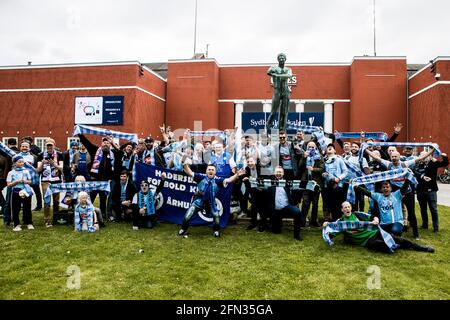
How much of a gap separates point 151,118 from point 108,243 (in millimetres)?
24176

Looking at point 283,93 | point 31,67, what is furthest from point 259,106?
point 283,93

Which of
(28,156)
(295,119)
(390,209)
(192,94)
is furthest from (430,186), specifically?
(192,94)

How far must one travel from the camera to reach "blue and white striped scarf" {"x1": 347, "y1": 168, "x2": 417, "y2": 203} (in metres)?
6.99

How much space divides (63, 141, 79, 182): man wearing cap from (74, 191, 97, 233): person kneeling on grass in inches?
57.1

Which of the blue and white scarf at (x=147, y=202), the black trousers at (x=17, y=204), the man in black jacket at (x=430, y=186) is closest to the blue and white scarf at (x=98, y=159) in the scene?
the blue and white scarf at (x=147, y=202)

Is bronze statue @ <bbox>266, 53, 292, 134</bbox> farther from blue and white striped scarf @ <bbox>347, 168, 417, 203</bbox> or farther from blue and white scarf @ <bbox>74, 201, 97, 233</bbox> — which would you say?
blue and white scarf @ <bbox>74, 201, 97, 233</bbox>

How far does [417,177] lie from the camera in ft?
26.3

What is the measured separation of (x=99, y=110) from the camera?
27406 mm

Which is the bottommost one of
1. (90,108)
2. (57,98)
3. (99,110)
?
(99,110)

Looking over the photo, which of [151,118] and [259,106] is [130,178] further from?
[259,106]

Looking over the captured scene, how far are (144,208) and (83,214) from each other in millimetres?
1377

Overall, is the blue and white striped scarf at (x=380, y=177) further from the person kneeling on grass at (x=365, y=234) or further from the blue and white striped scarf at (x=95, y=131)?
the blue and white striped scarf at (x=95, y=131)

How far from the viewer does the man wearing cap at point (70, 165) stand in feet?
28.9

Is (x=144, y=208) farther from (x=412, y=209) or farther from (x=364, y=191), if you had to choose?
(x=412, y=209)
